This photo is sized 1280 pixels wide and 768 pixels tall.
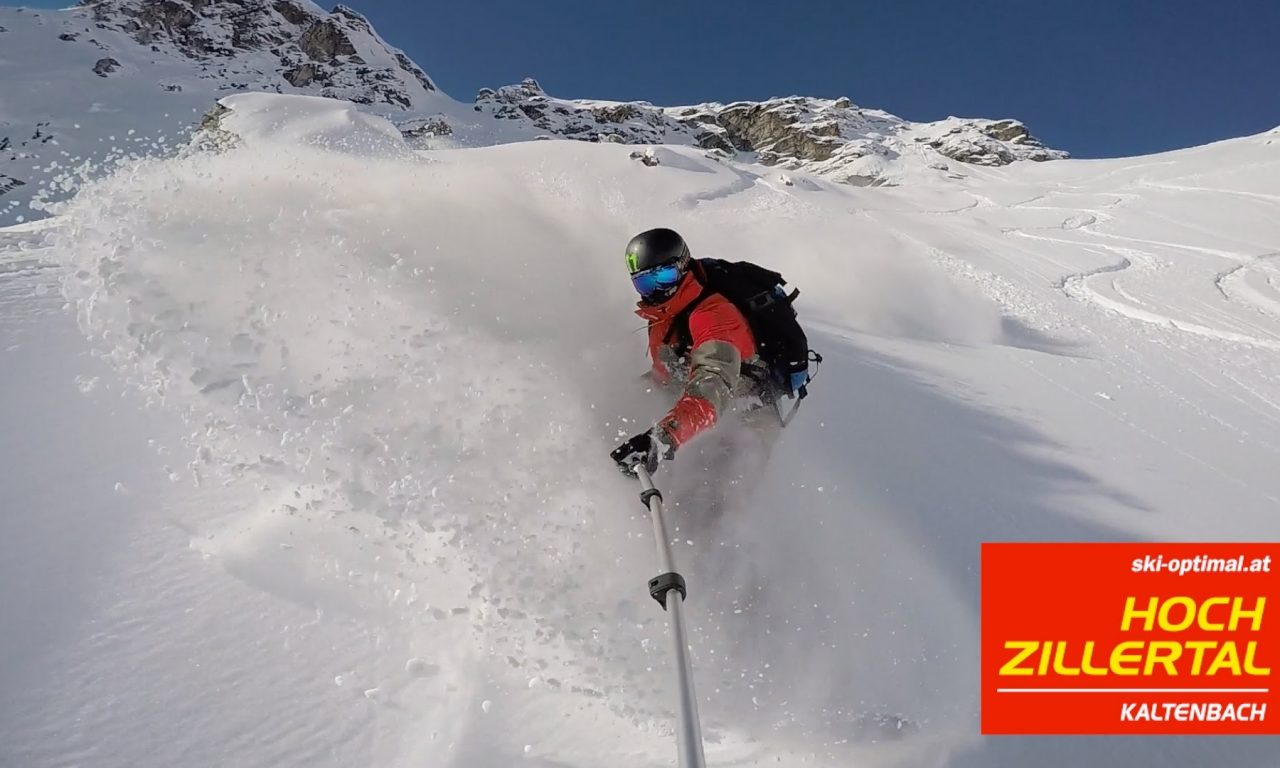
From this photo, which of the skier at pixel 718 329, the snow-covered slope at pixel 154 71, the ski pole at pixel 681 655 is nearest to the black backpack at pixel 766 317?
the skier at pixel 718 329

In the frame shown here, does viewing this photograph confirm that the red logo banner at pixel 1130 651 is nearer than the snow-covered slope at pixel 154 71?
Yes

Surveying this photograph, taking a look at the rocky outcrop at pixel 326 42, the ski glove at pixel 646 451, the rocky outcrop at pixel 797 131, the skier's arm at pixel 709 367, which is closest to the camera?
the ski glove at pixel 646 451

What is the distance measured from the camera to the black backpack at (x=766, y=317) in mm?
3756

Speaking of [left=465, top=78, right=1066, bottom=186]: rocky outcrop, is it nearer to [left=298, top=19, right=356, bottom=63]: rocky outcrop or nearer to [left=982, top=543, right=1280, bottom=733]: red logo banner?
[left=298, top=19, right=356, bottom=63]: rocky outcrop

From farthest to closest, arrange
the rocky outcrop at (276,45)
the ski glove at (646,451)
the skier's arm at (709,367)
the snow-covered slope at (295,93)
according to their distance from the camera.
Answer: the rocky outcrop at (276,45)
the snow-covered slope at (295,93)
the skier's arm at (709,367)
the ski glove at (646,451)

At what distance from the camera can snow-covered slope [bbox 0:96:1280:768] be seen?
8.70 feet

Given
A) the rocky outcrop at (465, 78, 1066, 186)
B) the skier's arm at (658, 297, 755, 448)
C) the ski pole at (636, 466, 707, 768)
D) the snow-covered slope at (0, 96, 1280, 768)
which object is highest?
the rocky outcrop at (465, 78, 1066, 186)

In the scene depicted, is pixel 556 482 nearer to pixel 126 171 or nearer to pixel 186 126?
pixel 126 171

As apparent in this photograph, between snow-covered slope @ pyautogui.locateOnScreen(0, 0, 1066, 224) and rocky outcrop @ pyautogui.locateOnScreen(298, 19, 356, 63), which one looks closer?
snow-covered slope @ pyautogui.locateOnScreen(0, 0, 1066, 224)

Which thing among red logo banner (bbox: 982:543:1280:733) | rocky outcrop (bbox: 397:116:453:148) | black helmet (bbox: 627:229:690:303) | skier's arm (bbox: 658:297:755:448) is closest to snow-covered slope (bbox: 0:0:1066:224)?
rocky outcrop (bbox: 397:116:453:148)

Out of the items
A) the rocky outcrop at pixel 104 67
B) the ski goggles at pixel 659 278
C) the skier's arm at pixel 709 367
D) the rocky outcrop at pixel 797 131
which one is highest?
the rocky outcrop at pixel 797 131

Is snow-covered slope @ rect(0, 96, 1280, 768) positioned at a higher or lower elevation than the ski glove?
lower

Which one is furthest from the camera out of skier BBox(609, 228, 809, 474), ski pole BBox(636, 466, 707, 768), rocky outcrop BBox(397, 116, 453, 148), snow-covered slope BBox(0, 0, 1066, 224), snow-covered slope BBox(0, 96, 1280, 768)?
rocky outcrop BBox(397, 116, 453, 148)

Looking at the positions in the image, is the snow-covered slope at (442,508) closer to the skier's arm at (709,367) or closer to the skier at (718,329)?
the skier at (718,329)
